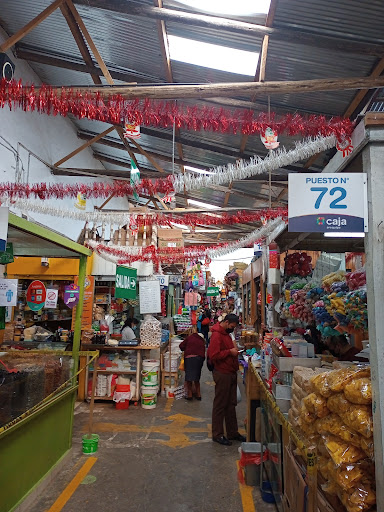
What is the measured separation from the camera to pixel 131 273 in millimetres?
8859

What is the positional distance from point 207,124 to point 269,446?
11.7 feet

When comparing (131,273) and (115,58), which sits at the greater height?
(115,58)

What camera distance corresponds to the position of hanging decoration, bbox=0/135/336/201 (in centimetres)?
401

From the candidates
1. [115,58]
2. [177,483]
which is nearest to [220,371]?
[177,483]

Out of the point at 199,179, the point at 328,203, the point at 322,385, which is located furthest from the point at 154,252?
the point at 322,385

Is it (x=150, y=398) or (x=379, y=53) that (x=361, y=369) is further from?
(x=150, y=398)

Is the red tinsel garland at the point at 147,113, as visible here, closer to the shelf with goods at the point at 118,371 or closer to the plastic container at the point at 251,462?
the plastic container at the point at 251,462

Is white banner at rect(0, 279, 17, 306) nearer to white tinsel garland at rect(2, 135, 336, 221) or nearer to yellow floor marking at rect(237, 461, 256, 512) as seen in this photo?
white tinsel garland at rect(2, 135, 336, 221)

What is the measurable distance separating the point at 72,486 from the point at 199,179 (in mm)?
4062

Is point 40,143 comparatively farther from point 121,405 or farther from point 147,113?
point 121,405

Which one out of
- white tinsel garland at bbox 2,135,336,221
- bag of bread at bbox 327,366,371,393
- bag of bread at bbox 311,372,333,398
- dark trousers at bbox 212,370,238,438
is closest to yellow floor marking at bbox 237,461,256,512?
dark trousers at bbox 212,370,238,438

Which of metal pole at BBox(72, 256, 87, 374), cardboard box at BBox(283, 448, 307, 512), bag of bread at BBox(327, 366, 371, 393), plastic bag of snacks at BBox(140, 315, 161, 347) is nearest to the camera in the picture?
bag of bread at BBox(327, 366, 371, 393)

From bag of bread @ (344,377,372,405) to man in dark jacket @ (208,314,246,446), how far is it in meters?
3.32

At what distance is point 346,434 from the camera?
2215 mm
